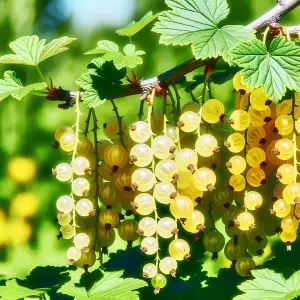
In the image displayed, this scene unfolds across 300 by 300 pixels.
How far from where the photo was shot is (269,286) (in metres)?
1.01

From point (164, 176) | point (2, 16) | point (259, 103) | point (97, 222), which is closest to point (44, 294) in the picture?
point (97, 222)

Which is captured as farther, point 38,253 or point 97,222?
point 38,253

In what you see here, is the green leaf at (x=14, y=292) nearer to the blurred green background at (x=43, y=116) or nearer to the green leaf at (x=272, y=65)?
the blurred green background at (x=43, y=116)

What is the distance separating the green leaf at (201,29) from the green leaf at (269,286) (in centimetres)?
36

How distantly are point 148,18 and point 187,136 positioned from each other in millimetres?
208

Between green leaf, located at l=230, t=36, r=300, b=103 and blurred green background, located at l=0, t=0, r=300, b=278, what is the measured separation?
43 centimetres

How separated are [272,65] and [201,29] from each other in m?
0.12

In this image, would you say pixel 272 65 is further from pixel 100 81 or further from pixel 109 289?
pixel 109 289

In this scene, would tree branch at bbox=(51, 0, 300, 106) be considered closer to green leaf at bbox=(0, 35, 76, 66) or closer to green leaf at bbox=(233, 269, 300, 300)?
green leaf at bbox=(0, 35, 76, 66)

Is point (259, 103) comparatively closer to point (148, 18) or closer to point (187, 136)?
point (187, 136)

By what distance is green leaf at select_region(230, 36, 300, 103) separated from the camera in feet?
2.92

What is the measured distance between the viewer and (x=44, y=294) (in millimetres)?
1097

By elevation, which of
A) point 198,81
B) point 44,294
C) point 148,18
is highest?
point 148,18

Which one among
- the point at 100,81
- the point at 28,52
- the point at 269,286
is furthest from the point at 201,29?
the point at 269,286
